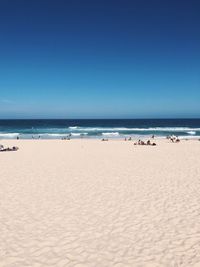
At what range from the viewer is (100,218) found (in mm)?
8242

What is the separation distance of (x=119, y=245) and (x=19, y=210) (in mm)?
3591

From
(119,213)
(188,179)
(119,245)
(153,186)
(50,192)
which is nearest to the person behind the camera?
(119,245)

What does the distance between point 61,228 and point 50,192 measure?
3.64 m

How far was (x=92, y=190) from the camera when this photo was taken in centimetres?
1123

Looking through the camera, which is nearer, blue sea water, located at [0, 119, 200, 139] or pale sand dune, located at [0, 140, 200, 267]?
pale sand dune, located at [0, 140, 200, 267]

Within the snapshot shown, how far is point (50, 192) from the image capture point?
36.3ft

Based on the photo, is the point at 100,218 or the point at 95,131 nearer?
the point at 100,218

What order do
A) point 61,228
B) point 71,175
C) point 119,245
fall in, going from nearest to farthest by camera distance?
point 119,245 → point 61,228 → point 71,175

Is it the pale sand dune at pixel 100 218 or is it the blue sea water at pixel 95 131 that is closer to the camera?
the pale sand dune at pixel 100 218

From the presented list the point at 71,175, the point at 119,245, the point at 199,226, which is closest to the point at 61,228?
the point at 119,245

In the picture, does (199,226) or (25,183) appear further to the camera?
(25,183)

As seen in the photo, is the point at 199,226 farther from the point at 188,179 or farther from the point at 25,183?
the point at 25,183

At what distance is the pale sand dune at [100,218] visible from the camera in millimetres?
6129

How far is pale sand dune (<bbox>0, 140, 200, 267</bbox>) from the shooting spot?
6129mm
